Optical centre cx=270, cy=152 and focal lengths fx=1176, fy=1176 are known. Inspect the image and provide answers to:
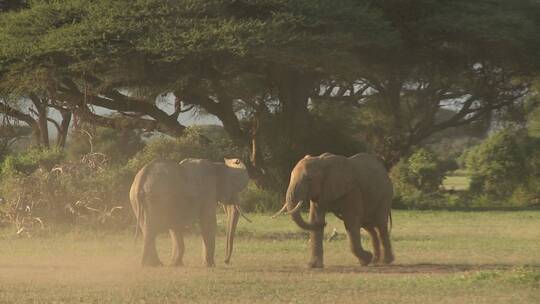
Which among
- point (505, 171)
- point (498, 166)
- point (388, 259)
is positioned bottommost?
point (388, 259)

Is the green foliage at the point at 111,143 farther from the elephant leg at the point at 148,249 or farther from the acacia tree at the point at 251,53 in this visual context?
the elephant leg at the point at 148,249

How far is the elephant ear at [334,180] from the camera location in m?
16.5

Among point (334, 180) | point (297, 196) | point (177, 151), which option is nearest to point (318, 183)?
point (334, 180)

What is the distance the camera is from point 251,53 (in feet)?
97.6

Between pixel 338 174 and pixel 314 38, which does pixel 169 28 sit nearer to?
pixel 314 38

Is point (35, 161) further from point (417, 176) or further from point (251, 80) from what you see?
point (417, 176)

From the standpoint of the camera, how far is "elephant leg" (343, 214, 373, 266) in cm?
1662

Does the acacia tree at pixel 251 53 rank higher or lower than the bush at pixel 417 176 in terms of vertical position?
higher

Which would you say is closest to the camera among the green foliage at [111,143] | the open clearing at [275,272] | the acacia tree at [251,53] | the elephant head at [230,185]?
the open clearing at [275,272]

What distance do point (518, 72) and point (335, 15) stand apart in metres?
10.7

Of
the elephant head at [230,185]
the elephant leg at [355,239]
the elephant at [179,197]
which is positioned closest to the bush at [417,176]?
the elephant head at [230,185]

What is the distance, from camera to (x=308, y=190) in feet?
53.7

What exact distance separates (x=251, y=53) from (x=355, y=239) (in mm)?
13760

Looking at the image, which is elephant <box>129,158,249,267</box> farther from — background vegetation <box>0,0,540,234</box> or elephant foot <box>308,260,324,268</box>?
background vegetation <box>0,0,540,234</box>
